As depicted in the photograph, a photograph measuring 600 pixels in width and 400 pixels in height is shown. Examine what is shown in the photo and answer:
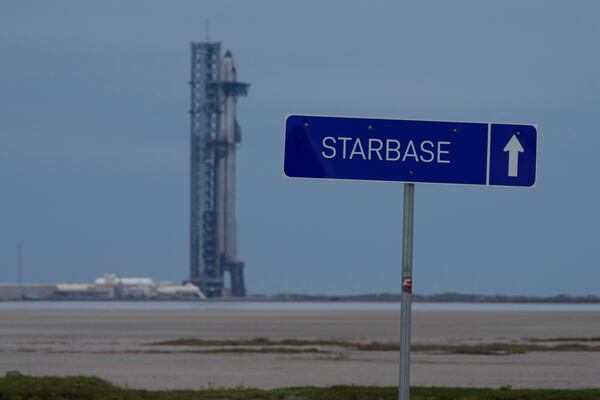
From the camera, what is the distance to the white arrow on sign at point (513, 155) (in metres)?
9.31

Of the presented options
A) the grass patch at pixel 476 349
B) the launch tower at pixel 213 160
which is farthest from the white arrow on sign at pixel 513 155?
the launch tower at pixel 213 160

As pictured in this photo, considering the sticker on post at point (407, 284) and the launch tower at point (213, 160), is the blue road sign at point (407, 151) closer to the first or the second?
the sticker on post at point (407, 284)

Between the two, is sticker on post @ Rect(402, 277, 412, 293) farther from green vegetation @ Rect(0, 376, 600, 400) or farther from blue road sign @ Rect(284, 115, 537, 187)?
green vegetation @ Rect(0, 376, 600, 400)

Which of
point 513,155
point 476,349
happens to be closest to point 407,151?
point 513,155

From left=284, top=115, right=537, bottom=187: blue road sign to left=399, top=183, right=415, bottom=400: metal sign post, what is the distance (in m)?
0.18

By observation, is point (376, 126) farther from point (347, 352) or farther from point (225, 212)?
point (225, 212)

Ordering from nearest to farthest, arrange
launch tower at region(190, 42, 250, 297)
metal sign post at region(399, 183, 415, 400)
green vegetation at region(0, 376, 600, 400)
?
1. metal sign post at region(399, 183, 415, 400)
2. green vegetation at region(0, 376, 600, 400)
3. launch tower at region(190, 42, 250, 297)

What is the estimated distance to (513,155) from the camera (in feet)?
30.6

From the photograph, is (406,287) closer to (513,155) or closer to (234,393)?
(513,155)

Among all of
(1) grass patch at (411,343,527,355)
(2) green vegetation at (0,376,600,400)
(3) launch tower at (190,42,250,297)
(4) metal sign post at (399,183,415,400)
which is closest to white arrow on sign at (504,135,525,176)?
Result: (4) metal sign post at (399,183,415,400)

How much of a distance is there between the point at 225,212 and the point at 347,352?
120973 millimetres

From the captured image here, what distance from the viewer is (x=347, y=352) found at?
A: 45031 millimetres

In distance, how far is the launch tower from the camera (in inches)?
6531

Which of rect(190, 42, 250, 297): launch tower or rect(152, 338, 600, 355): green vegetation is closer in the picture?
rect(152, 338, 600, 355): green vegetation
